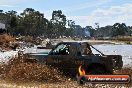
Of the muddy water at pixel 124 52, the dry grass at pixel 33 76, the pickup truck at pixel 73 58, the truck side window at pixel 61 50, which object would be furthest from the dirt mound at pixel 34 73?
the muddy water at pixel 124 52

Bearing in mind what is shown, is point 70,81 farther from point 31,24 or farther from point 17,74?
point 31,24

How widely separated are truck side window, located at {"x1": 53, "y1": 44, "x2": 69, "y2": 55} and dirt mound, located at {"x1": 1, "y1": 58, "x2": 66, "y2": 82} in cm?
82

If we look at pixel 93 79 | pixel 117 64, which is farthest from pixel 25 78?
pixel 93 79

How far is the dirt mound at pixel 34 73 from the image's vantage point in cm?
1745

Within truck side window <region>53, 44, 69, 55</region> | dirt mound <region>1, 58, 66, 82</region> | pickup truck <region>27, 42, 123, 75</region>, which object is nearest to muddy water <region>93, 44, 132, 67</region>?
pickup truck <region>27, 42, 123, 75</region>

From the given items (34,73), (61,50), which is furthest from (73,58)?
(34,73)

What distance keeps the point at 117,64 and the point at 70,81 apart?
239cm

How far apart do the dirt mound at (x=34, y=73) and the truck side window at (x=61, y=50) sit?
0.82m

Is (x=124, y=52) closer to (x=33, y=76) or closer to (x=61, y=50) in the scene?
(x=61, y=50)

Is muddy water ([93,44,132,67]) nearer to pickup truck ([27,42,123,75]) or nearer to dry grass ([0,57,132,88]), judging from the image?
pickup truck ([27,42,123,75])

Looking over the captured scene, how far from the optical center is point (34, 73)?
17.6m

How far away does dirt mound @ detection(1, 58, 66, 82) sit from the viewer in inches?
687

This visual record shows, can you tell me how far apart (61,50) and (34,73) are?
64.5 inches

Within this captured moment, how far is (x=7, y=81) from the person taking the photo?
17.5 metres
